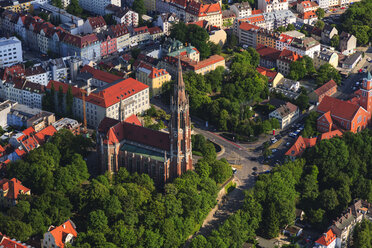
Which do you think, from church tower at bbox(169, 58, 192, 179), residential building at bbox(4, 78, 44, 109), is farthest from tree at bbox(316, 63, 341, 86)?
residential building at bbox(4, 78, 44, 109)

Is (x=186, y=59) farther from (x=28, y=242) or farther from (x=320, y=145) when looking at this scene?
(x=28, y=242)

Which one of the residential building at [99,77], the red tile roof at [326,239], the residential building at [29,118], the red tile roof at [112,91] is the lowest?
the residential building at [29,118]

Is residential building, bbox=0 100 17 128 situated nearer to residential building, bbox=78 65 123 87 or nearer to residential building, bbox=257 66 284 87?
residential building, bbox=78 65 123 87

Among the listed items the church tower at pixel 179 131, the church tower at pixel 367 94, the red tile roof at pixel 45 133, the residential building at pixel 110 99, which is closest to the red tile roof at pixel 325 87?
the church tower at pixel 367 94

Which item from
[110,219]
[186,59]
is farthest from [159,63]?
[110,219]

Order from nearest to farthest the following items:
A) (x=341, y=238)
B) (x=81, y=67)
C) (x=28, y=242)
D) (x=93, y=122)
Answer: (x=28, y=242) < (x=341, y=238) < (x=93, y=122) < (x=81, y=67)

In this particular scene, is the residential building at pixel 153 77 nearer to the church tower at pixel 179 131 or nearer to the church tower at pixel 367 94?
the church tower at pixel 179 131

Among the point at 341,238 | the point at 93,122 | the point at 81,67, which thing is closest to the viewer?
the point at 341,238

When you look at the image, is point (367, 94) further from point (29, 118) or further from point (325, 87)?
point (29, 118)
